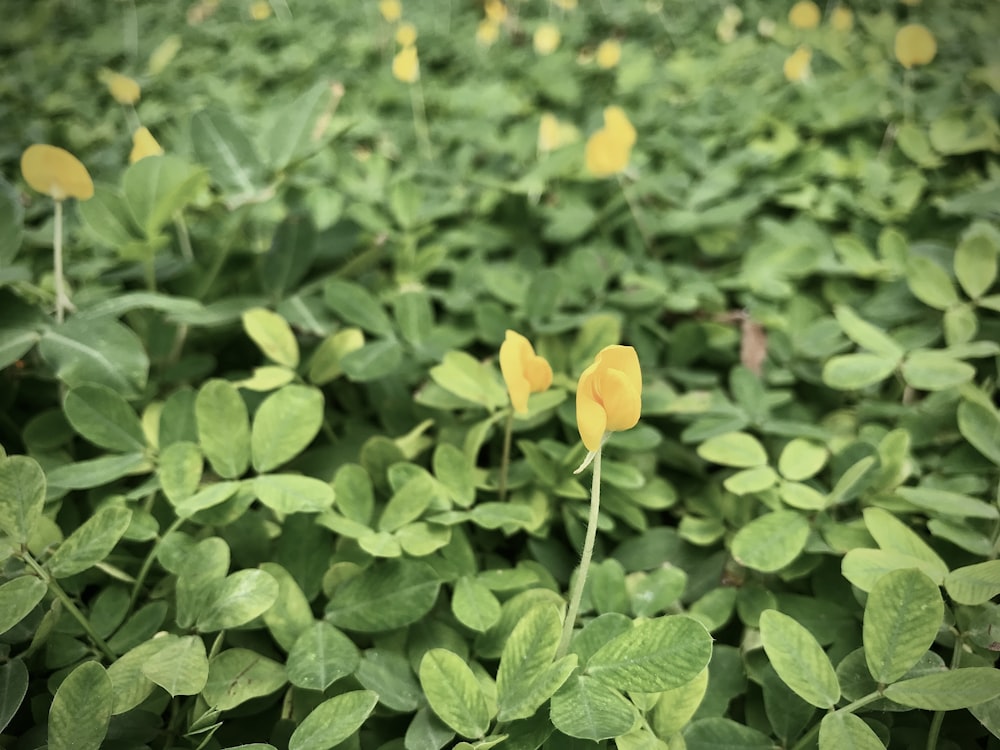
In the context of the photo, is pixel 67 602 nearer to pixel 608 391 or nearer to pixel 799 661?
pixel 608 391

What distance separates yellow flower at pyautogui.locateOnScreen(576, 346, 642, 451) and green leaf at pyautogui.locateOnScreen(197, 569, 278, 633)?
343mm

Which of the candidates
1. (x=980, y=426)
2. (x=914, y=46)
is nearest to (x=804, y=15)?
(x=914, y=46)

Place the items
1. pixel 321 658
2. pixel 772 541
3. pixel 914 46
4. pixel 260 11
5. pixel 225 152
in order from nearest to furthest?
1. pixel 321 658
2. pixel 772 541
3. pixel 225 152
4. pixel 914 46
5. pixel 260 11

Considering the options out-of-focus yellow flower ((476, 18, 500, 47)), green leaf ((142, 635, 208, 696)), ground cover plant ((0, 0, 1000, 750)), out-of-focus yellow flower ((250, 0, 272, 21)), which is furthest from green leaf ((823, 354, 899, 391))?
out-of-focus yellow flower ((250, 0, 272, 21))

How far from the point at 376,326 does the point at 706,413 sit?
1.70 ft

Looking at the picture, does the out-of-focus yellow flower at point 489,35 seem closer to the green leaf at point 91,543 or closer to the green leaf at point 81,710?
the green leaf at point 91,543

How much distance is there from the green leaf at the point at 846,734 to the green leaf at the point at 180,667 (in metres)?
0.55

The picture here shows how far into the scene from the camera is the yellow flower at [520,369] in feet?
2.12

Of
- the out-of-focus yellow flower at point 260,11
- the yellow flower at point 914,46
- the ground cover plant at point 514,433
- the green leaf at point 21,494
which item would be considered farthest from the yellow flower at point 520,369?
the out-of-focus yellow flower at point 260,11

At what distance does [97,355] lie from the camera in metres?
0.88

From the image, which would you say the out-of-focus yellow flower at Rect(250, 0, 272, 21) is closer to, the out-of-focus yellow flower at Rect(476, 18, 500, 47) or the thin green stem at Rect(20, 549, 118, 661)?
the out-of-focus yellow flower at Rect(476, 18, 500, 47)

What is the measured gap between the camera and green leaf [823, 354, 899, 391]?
972mm

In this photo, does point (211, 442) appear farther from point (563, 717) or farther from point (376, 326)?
point (563, 717)

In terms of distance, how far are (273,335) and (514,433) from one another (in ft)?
1.24
